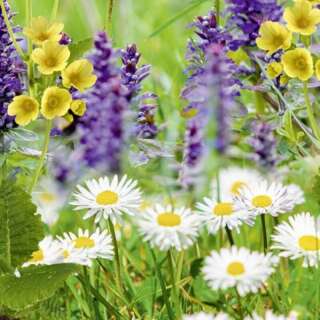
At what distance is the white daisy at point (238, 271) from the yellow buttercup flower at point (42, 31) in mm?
432

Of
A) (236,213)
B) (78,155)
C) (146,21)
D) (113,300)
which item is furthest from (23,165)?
(146,21)

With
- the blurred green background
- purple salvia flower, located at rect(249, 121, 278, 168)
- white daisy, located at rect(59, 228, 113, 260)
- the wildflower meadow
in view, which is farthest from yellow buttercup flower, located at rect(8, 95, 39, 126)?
the blurred green background

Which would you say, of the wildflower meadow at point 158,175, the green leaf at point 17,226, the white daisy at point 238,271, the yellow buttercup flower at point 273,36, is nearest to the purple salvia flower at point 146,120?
the wildflower meadow at point 158,175

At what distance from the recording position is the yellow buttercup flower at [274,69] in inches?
62.7

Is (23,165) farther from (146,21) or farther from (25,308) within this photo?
(146,21)

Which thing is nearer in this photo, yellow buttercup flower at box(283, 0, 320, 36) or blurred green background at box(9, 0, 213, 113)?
yellow buttercup flower at box(283, 0, 320, 36)

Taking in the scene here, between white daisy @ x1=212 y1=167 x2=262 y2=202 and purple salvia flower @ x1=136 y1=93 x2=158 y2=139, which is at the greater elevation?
purple salvia flower @ x1=136 y1=93 x2=158 y2=139

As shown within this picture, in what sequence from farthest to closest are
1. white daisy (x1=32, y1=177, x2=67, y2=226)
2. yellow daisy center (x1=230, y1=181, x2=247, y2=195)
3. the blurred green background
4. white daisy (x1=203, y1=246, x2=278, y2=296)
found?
the blurred green background
white daisy (x1=32, y1=177, x2=67, y2=226)
yellow daisy center (x1=230, y1=181, x2=247, y2=195)
white daisy (x1=203, y1=246, x2=278, y2=296)

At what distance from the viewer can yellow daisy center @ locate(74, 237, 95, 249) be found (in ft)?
4.88

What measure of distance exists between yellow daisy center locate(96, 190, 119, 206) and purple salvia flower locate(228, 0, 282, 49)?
0.53 meters

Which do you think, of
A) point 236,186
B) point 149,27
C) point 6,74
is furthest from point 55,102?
point 149,27

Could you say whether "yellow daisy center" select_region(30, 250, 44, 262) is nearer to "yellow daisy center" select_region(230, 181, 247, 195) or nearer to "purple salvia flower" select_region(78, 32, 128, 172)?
"purple salvia flower" select_region(78, 32, 128, 172)

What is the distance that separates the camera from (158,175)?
6.68 feet

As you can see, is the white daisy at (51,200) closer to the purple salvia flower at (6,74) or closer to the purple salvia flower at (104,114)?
the purple salvia flower at (104,114)
